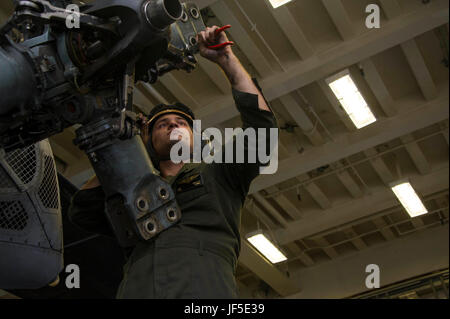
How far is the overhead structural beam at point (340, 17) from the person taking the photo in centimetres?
542

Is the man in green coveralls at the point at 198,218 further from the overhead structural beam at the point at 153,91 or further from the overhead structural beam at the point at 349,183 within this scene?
the overhead structural beam at the point at 349,183

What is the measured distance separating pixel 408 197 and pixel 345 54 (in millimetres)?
2896

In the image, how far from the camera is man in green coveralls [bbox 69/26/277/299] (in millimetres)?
1715

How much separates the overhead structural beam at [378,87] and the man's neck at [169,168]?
4308 millimetres

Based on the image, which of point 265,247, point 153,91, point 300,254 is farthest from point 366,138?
point 300,254

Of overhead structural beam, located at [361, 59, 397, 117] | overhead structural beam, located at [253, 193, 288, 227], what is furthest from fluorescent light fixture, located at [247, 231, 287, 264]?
overhead structural beam, located at [361, 59, 397, 117]

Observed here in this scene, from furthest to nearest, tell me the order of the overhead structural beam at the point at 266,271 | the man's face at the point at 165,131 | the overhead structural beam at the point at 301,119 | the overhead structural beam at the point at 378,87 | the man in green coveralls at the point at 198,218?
the overhead structural beam at the point at 266,271
the overhead structural beam at the point at 301,119
the overhead structural beam at the point at 378,87
the man's face at the point at 165,131
the man in green coveralls at the point at 198,218

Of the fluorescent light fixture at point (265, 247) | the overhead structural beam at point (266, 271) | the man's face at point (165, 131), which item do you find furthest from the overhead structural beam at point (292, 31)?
the overhead structural beam at point (266, 271)

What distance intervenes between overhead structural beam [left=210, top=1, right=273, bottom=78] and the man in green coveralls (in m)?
3.09

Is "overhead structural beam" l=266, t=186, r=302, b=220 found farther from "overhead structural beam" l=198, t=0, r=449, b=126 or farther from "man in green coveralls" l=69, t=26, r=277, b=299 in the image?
"man in green coveralls" l=69, t=26, r=277, b=299

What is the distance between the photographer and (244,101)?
197 cm

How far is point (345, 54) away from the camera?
5.59 m

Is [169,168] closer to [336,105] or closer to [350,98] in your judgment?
[350,98]
